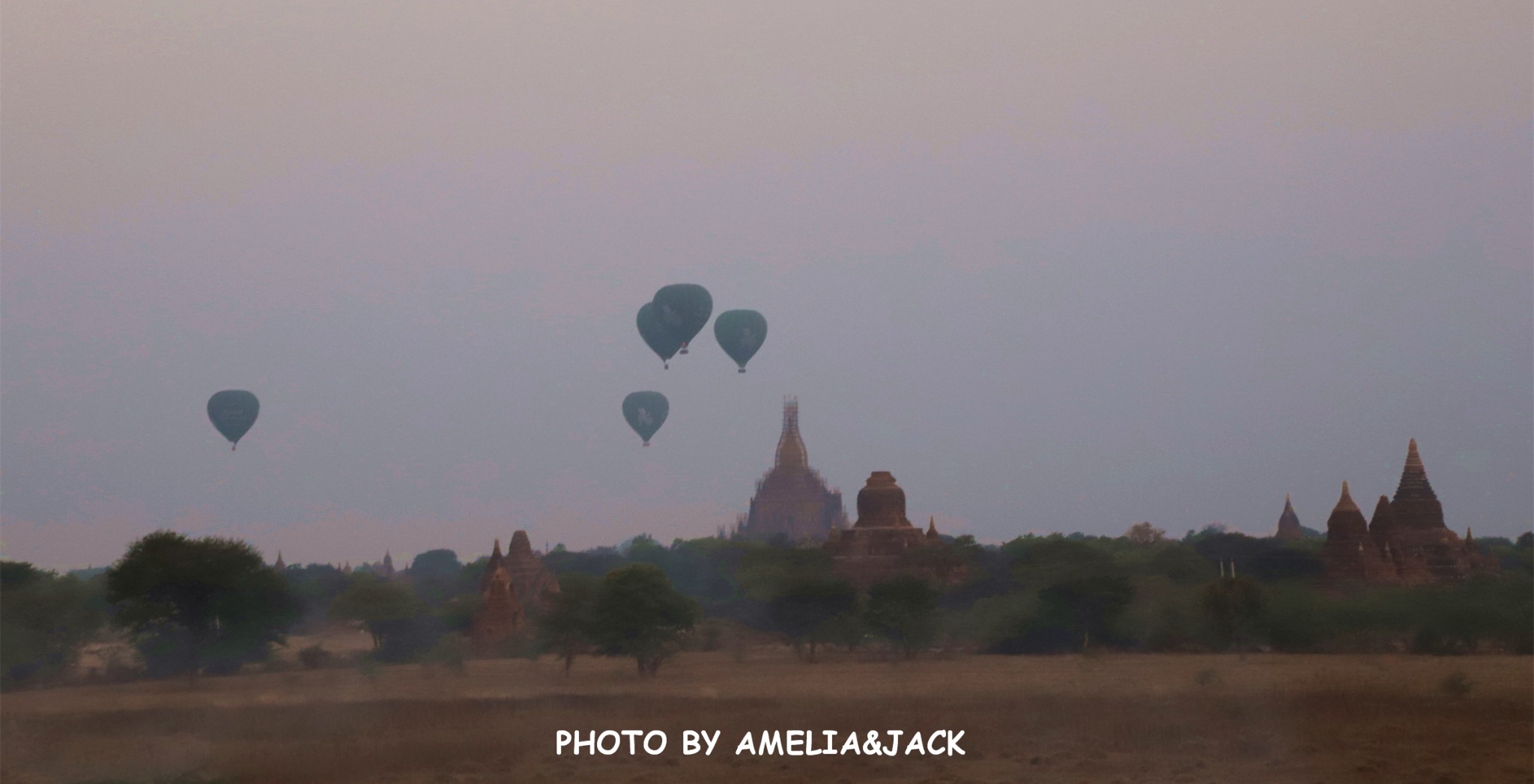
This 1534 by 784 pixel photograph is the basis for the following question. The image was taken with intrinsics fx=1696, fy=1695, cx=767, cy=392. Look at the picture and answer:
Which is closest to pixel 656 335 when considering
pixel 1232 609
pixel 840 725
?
pixel 1232 609

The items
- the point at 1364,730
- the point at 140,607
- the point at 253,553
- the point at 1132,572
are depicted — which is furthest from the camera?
the point at 1132,572

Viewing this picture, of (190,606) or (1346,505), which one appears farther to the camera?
(1346,505)

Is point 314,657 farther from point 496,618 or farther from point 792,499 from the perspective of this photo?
point 792,499

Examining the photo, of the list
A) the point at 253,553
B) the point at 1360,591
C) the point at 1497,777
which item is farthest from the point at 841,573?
the point at 1497,777

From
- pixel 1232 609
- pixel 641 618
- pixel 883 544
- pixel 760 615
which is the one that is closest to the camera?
pixel 641 618

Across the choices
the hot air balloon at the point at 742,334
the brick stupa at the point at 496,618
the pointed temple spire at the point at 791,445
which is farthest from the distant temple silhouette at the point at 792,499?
the brick stupa at the point at 496,618

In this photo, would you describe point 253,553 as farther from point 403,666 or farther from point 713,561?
point 713,561
